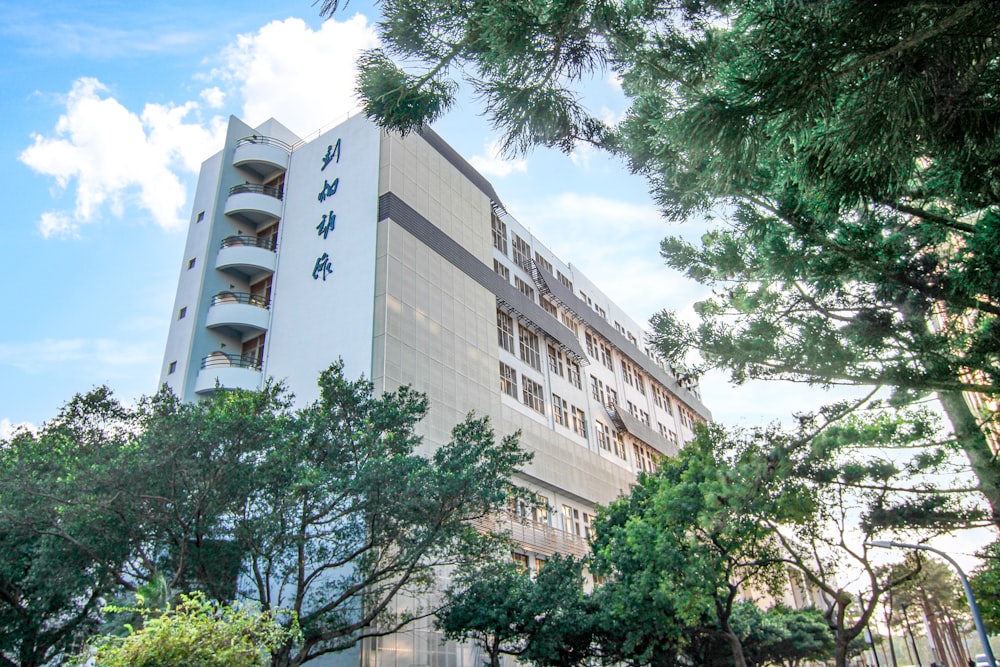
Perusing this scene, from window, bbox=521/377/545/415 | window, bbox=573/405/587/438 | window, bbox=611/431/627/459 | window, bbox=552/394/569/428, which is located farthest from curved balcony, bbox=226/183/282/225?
window, bbox=611/431/627/459

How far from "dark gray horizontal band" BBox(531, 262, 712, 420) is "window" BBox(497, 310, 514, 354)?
431 cm

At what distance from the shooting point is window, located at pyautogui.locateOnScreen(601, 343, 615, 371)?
39750 millimetres

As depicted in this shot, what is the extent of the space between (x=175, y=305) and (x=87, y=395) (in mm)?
11919

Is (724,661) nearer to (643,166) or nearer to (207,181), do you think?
(643,166)

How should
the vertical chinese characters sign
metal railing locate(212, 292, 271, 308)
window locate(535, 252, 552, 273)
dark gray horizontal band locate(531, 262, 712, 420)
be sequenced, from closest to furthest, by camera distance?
1. the vertical chinese characters sign
2. metal railing locate(212, 292, 271, 308)
3. dark gray horizontal band locate(531, 262, 712, 420)
4. window locate(535, 252, 552, 273)

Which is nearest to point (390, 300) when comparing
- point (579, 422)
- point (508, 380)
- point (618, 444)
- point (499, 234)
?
point (508, 380)

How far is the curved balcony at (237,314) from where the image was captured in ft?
81.9

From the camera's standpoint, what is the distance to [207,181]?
29.2 m

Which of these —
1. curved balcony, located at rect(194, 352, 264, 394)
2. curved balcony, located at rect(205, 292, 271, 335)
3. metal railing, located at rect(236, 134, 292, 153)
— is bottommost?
curved balcony, located at rect(194, 352, 264, 394)

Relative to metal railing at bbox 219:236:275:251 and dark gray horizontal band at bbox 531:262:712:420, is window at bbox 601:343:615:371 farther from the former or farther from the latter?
metal railing at bbox 219:236:275:251

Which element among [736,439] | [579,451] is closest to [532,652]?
[736,439]

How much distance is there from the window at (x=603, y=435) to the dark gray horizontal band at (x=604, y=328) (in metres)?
4.84

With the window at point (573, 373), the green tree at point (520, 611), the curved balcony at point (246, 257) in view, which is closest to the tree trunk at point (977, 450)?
the green tree at point (520, 611)

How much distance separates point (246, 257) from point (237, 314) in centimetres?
269
